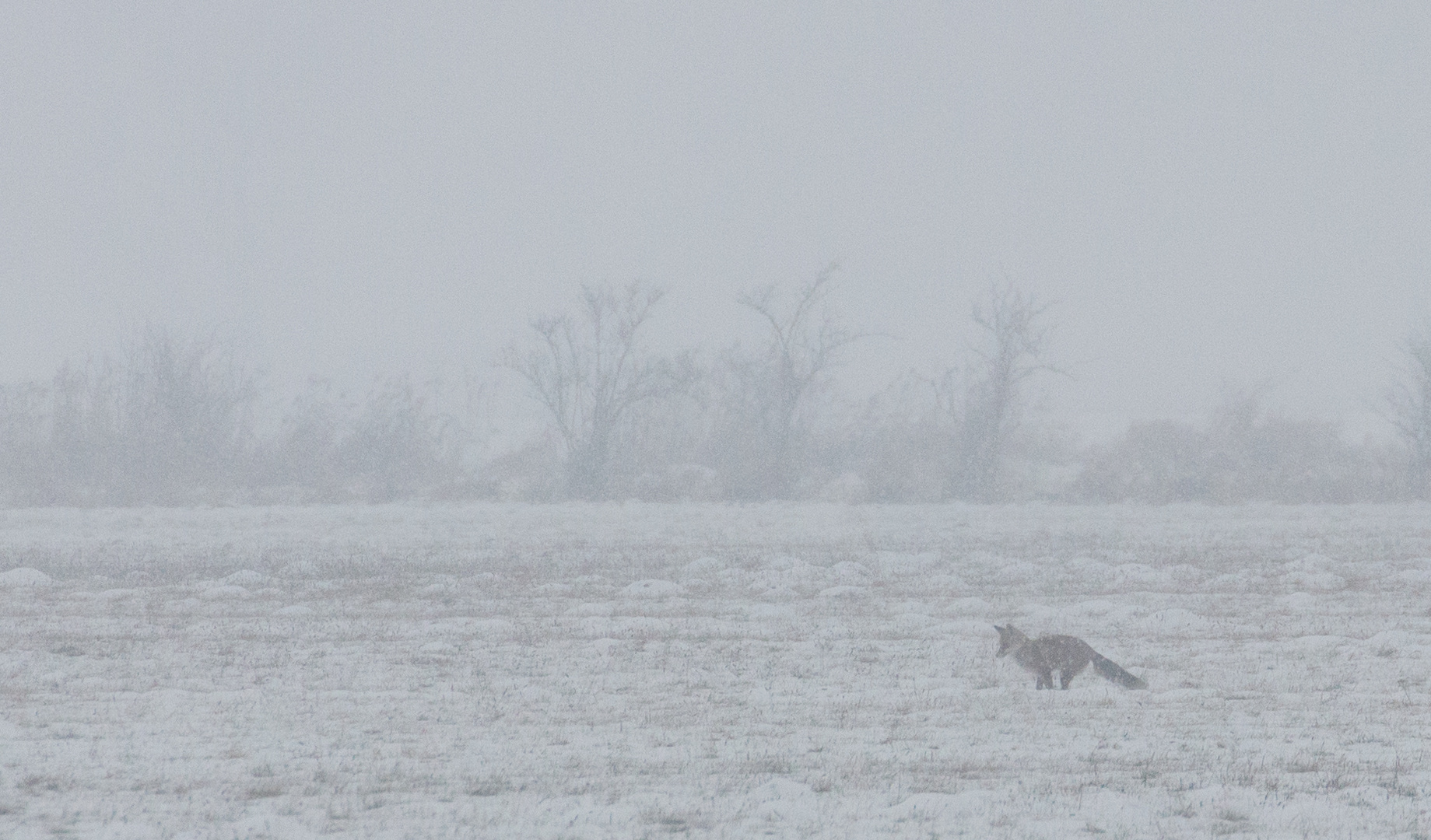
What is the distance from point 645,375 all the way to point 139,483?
1583cm

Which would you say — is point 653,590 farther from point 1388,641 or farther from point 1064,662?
point 1388,641

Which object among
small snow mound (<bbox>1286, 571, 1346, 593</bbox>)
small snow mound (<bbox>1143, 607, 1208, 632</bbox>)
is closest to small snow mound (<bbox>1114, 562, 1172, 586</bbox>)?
small snow mound (<bbox>1286, 571, 1346, 593</bbox>)

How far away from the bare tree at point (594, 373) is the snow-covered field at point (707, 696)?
693 inches

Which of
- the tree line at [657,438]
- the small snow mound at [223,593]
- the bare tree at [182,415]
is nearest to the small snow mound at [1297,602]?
the small snow mound at [223,593]

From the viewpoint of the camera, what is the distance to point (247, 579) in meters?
16.5

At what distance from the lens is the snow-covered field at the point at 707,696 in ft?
18.9

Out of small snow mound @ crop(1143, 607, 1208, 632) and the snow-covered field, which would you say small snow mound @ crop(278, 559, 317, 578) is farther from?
small snow mound @ crop(1143, 607, 1208, 632)

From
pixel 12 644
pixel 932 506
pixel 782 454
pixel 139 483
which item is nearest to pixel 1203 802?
pixel 12 644

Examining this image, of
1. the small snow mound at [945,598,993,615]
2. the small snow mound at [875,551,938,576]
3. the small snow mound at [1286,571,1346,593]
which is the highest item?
the small snow mound at [1286,571,1346,593]

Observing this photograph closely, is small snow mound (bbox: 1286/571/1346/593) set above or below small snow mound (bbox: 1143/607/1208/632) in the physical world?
above

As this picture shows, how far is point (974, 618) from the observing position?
13.0 m

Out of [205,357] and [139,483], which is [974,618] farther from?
[205,357]

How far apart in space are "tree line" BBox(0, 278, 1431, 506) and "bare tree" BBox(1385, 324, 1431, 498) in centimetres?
7

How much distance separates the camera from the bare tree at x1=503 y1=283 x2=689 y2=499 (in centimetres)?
3759
